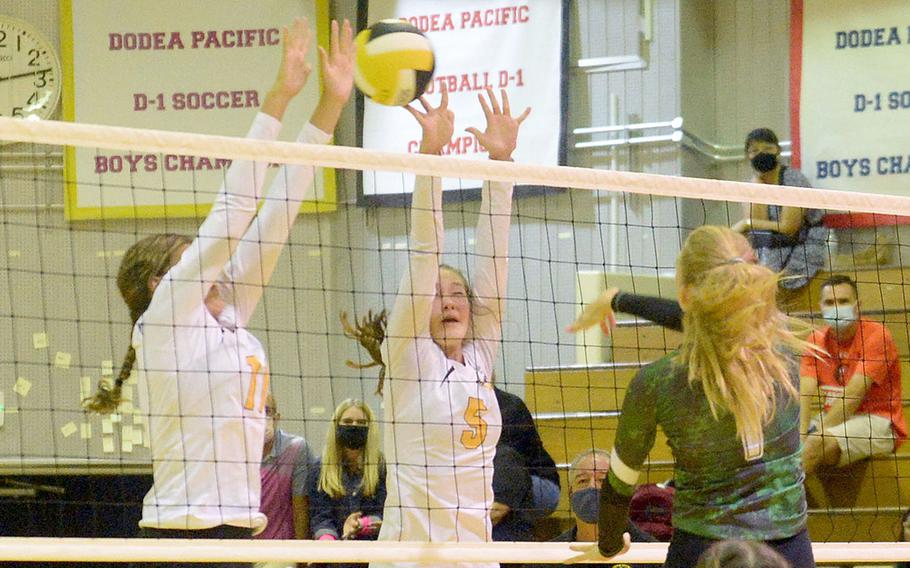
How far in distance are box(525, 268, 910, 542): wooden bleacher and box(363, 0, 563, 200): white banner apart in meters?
1.73

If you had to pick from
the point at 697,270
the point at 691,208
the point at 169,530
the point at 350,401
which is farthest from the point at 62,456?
the point at 697,270

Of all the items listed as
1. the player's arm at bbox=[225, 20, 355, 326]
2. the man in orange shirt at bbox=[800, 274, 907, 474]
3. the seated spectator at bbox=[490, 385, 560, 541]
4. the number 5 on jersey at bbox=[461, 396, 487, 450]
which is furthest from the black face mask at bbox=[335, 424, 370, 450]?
the player's arm at bbox=[225, 20, 355, 326]

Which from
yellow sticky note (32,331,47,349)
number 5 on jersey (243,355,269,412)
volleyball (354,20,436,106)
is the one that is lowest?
yellow sticky note (32,331,47,349)

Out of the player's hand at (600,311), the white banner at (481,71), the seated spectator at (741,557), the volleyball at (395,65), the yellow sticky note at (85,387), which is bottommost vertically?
the yellow sticky note at (85,387)

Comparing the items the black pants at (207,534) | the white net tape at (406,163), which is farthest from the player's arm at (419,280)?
the black pants at (207,534)

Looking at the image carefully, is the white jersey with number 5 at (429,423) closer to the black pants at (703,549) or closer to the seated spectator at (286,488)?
the black pants at (703,549)

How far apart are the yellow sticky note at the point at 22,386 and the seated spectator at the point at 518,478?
425cm

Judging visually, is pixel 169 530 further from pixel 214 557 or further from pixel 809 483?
pixel 809 483

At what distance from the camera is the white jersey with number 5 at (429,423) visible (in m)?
3.96

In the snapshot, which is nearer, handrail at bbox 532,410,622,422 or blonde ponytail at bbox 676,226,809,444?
blonde ponytail at bbox 676,226,809,444

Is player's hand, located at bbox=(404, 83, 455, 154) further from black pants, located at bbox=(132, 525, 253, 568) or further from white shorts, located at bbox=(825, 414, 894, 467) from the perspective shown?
white shorts, located at bbox=(825, 414, 894, 467)

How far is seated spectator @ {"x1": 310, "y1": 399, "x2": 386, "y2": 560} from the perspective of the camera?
6355 mm

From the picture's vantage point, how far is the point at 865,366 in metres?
6.62

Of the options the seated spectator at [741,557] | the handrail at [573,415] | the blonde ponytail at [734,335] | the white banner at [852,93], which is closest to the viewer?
the seated spectator at [741,557]
